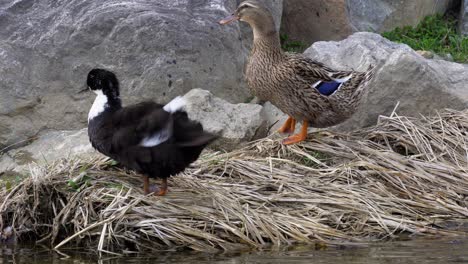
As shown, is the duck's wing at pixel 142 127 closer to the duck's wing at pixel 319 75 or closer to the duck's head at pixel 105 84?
the duck's head at pixel 105 84

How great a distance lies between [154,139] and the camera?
24.4 ft

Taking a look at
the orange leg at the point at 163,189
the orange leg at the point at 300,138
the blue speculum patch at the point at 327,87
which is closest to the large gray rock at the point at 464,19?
the blue speculum patch at the point at 327,87

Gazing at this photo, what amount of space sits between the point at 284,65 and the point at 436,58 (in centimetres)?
313

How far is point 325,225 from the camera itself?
25.2 ft

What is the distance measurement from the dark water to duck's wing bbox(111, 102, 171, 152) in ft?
2.75

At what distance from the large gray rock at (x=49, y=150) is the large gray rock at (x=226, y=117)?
1.05 metres

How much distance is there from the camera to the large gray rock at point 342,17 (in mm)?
12102

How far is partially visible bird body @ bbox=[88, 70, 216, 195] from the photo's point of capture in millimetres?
7422

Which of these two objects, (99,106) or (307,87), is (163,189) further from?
(307,87)

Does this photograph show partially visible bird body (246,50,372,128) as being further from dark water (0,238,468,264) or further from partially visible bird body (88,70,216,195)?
dark water (0,238,468,264)

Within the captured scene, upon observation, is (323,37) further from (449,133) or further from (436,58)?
(449,133)

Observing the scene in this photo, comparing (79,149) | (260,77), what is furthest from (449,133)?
(79,149)

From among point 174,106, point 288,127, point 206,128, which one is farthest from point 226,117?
point 174,106

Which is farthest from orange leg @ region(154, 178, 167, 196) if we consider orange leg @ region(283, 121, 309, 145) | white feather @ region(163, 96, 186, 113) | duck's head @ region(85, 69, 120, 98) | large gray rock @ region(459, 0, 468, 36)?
large gray rock @ region(459, 0, 468, 36)
